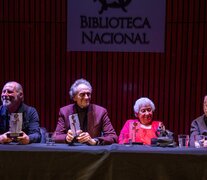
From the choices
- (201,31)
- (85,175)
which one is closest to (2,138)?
(85,175)

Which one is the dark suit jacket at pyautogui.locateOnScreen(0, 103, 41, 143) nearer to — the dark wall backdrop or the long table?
the long table

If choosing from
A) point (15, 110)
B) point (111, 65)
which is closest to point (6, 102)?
point (15, 110)

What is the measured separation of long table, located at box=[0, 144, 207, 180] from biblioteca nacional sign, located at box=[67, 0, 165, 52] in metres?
2.82

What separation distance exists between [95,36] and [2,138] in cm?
271

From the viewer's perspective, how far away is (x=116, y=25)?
5785 millimetres

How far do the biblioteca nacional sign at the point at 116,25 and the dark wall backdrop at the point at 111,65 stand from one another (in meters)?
0.14

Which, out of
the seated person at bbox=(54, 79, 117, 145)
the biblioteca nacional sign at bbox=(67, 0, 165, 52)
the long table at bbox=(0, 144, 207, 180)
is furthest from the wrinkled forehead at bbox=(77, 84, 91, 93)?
the biblioteca nacional sign at bbox=(67, 0, 165, 52)

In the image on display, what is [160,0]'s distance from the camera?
5.70 m

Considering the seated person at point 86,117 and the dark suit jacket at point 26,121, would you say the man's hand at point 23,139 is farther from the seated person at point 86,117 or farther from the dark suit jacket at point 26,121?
the seated person at point 86,117

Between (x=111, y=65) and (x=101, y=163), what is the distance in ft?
9.76

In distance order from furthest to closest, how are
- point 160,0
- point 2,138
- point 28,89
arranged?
point 28,89, point 160,0, point 2,138

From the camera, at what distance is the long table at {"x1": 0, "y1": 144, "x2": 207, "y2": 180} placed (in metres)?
3.08

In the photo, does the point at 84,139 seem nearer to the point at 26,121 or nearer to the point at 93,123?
the point at 93,123

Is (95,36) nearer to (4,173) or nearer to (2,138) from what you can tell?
(2,138)
